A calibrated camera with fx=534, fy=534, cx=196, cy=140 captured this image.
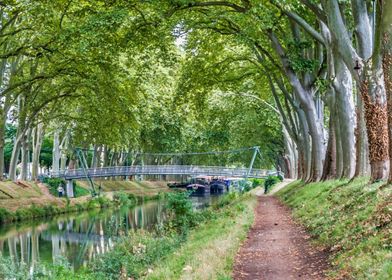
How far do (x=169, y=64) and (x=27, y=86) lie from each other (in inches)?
395

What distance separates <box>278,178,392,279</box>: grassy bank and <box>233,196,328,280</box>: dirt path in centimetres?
28

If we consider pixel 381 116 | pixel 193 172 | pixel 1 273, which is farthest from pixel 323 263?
pixel 193 172

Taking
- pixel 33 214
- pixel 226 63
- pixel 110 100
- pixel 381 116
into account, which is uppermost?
pixel 226 63

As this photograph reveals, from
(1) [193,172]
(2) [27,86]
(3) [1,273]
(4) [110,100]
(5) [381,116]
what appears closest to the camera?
(3) [1,273]

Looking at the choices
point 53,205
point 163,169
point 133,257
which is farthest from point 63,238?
point 163,169

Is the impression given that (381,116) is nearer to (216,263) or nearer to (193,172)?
(216,263)

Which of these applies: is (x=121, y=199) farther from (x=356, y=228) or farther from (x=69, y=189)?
(x=356, y=228)

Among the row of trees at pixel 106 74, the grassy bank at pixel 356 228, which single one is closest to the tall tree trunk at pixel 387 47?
the grassy bank at pixel 356 228

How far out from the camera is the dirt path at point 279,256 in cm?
809

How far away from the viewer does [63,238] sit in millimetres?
23344

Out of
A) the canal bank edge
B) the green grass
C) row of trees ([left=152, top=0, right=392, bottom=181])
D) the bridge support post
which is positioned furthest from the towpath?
the bridge support post

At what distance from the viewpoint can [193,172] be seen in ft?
179

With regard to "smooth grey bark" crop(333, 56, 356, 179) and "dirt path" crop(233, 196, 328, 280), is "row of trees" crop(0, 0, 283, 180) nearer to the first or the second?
"smooth grey bark" crop(333, 56, 356, 179)

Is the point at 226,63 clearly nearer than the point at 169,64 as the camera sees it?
No
